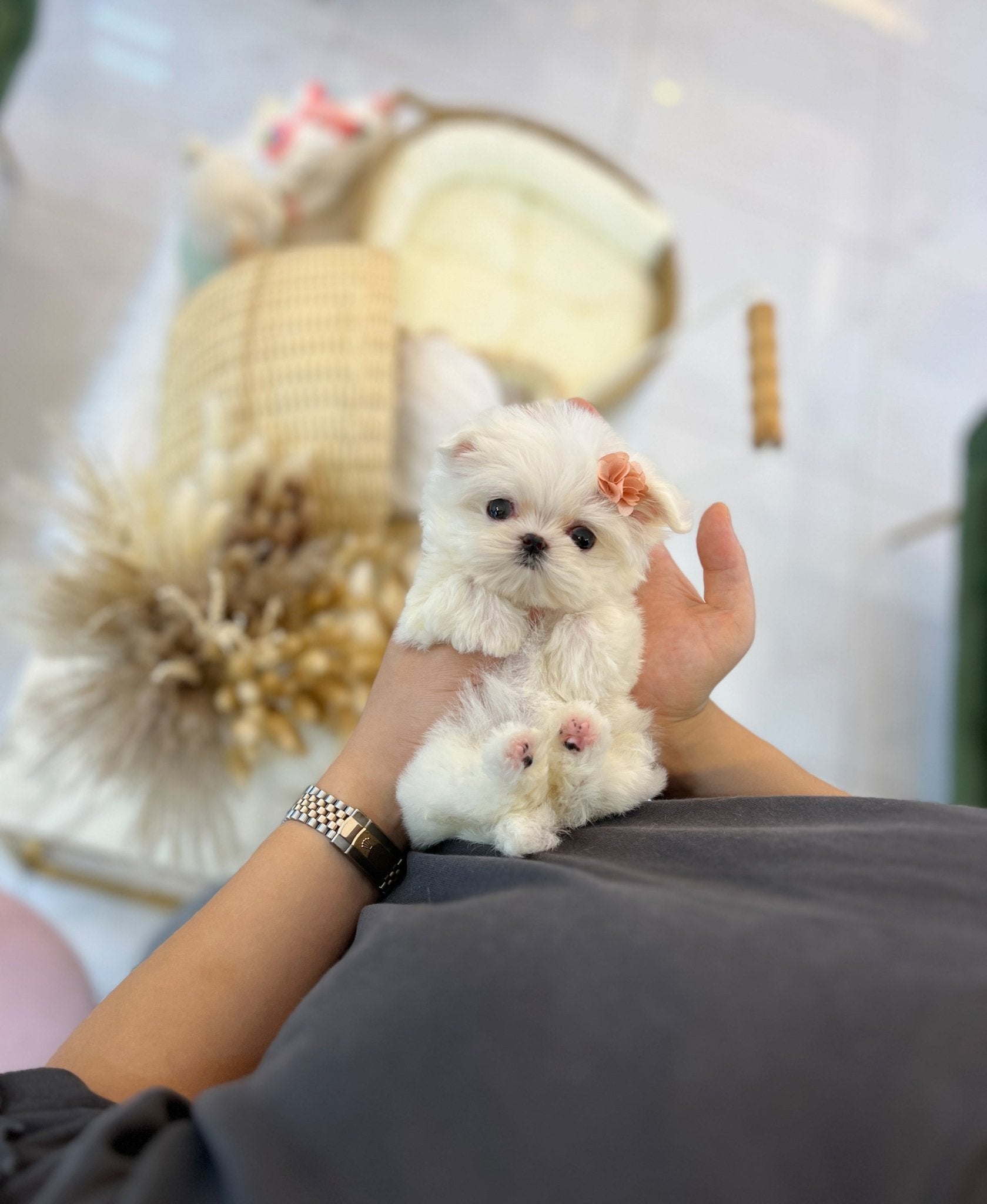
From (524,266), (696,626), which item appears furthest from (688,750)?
(524,266)

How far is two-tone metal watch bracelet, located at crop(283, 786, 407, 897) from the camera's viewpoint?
75cm

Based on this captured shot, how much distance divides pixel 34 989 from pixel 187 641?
46cm

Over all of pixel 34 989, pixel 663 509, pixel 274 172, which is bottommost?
pixel 34 989

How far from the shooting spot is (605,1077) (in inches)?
18.3

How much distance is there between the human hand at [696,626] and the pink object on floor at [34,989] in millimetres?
764

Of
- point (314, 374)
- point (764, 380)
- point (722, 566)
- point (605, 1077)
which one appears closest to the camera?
point (605, 1077)

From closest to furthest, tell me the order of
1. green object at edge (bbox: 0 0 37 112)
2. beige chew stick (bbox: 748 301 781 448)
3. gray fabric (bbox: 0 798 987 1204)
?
gray fabric (bbox: 0 798 987 1204) → beige chew stick (bbox: 748 301 781 448) → green object at edge (bbox: 0 0 37 112)

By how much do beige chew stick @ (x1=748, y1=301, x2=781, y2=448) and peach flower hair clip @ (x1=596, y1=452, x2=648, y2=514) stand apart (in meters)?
0.49

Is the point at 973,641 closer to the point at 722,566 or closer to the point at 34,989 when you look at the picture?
the point at 722,566

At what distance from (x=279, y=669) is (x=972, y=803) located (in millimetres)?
1487

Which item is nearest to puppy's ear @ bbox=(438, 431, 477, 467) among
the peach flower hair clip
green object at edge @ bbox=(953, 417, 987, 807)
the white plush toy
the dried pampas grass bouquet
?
the peach flower hair clip

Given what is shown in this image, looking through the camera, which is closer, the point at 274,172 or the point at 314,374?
the point at 314,374

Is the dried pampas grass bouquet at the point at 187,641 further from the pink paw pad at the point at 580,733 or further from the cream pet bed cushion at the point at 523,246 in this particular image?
the cream pet bed cushion at the point at 523,246

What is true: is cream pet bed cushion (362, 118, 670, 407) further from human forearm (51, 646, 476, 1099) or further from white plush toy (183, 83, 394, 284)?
human forearm (51, 646, 476, 1099)
